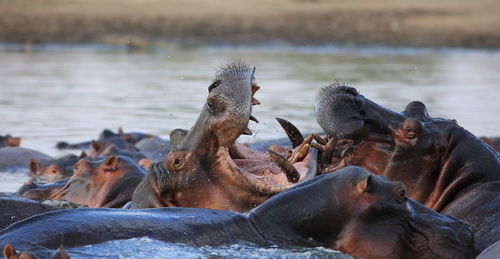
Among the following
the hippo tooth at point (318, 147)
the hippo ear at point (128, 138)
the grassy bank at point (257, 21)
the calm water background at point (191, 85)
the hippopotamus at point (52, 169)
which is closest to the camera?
the hippo tooth at point (318, 147)

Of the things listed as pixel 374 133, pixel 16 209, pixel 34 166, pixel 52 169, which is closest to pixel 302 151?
pixel 374 133

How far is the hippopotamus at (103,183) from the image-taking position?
6.49m

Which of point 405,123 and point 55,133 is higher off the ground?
point 405,123

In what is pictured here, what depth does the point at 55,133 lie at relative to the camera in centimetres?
1300

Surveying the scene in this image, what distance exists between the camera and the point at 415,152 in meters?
4.98

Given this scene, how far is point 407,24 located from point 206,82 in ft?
70.7

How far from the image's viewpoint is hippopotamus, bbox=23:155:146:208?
6.49 metres

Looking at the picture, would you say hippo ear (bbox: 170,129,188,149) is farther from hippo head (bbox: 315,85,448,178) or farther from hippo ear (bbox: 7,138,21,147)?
hippo ear (bbox: 7,138,21,147)

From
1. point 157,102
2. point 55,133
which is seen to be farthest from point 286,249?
point 157,102

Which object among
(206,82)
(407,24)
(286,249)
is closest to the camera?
(286,249)

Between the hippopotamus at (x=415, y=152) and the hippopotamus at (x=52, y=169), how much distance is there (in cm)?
449

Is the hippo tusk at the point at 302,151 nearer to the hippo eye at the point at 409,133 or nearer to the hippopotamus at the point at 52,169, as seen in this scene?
the hippo eye at the point at 409,133

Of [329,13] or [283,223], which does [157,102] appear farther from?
[329,13]

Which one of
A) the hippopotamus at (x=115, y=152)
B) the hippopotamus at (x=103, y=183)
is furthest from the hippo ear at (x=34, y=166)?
the hippopotamus at (x=103, y=183)
